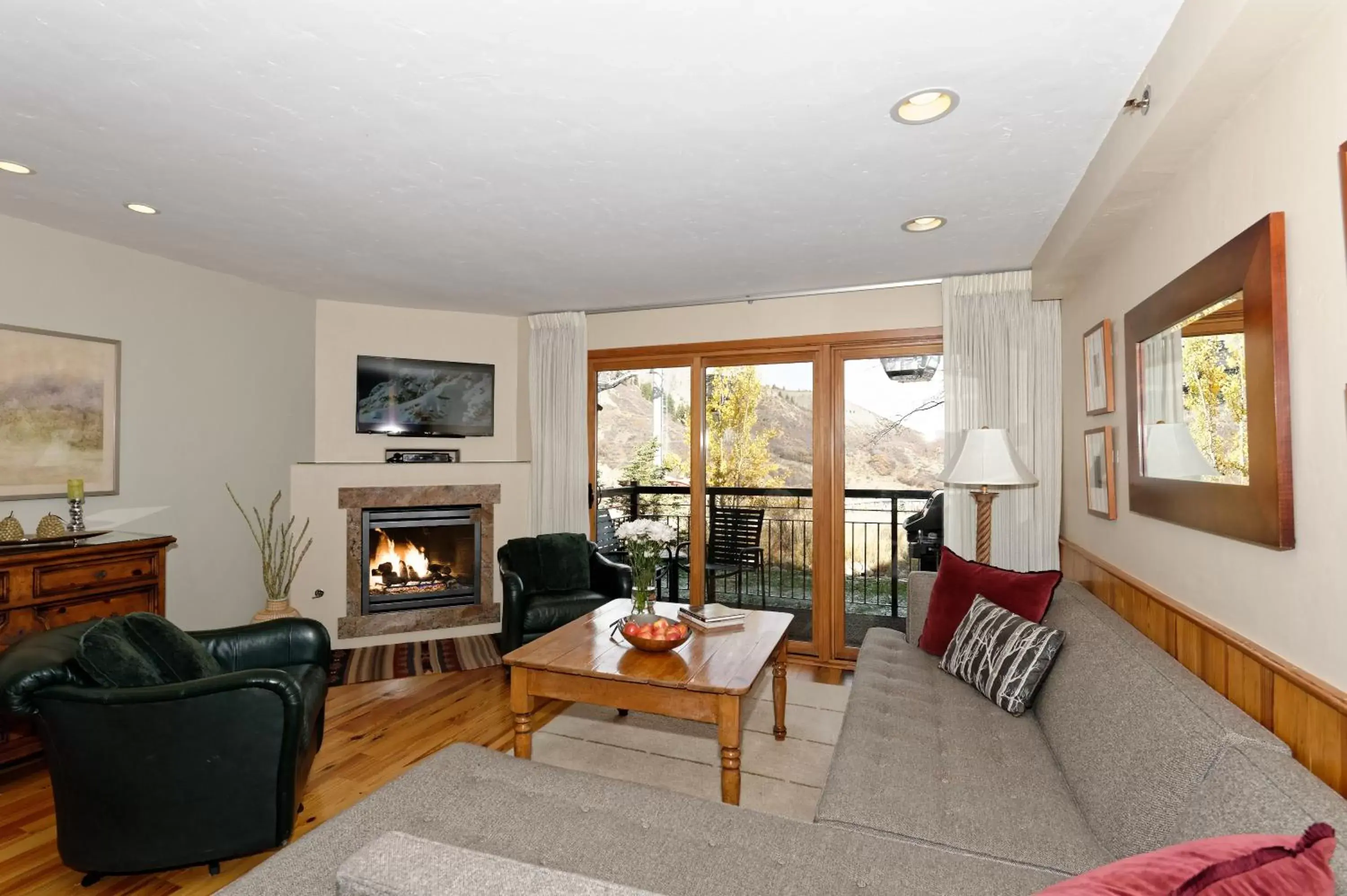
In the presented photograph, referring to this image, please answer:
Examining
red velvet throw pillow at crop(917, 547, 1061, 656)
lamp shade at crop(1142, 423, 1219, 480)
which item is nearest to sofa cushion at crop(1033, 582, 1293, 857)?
red velvet throw pillow at crop(917, 547, 1061, 656)

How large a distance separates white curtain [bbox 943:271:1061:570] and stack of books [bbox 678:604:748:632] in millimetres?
1629

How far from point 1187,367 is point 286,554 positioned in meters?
4.95

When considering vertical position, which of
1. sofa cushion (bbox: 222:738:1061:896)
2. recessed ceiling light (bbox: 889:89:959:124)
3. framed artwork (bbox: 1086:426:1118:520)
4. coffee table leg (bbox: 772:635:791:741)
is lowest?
coffee table leg (bbox: 772:635:791:741)

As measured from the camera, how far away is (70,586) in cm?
298

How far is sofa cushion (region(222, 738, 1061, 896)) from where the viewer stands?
1.30m

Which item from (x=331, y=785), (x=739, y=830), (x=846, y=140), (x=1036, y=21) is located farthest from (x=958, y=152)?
(x=331, y=785)

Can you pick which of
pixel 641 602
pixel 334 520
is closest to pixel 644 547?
pixel 641 602

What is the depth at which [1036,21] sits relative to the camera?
171cm

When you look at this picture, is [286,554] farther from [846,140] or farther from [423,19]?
[846,140]

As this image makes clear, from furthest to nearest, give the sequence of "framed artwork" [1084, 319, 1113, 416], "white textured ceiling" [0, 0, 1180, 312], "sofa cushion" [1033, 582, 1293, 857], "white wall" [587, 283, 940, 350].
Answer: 1. "white wall" [587, 283, 940, 350]
2. "framed artwork" [1084, 319, 1113, 416]
3. "white textured ceiling" [0, 0, 1180, 312]
4. "sofa cushion" [1033, 582, 1293, 857]

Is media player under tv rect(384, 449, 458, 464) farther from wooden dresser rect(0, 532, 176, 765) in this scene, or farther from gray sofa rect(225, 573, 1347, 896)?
gray sofa rect(225, 573, 1347, 896)

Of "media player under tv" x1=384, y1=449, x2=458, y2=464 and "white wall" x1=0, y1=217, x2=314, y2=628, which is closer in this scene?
"white wall" x1=0, y1=217, x2=314, y2=628

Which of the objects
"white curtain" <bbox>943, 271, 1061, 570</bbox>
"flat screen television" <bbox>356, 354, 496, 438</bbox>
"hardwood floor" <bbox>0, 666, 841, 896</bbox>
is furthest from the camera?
"flat screen television" <bbox>356, 354, 496, 438</bbox>

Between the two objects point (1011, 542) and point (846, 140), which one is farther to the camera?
point (1011, 542)
